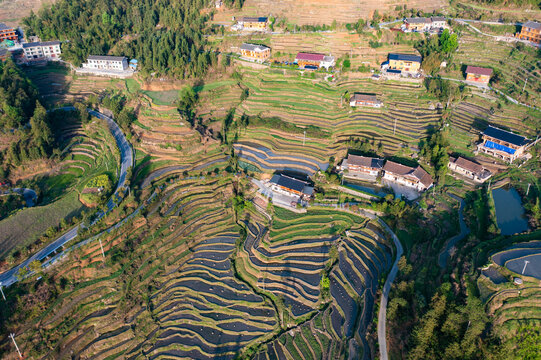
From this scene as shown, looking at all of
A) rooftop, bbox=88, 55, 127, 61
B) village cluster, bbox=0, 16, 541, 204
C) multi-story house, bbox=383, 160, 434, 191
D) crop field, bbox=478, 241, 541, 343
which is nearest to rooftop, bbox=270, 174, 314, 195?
village cluster, bbox=0, 16, 541, 204

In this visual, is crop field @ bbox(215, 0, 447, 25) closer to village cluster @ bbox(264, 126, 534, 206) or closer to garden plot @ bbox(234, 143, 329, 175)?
garden plot @ bbox(234, 143, 329, 175)

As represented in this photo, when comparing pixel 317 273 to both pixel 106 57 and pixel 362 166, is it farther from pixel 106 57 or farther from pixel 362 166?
pixel 106 57

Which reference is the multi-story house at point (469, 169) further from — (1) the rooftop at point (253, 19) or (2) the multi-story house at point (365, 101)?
(1) the rooftop at point (253, 19)

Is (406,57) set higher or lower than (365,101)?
higher

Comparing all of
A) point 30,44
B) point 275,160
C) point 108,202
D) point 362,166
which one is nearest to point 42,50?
point 30,44

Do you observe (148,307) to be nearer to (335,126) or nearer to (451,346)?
(451,346)
